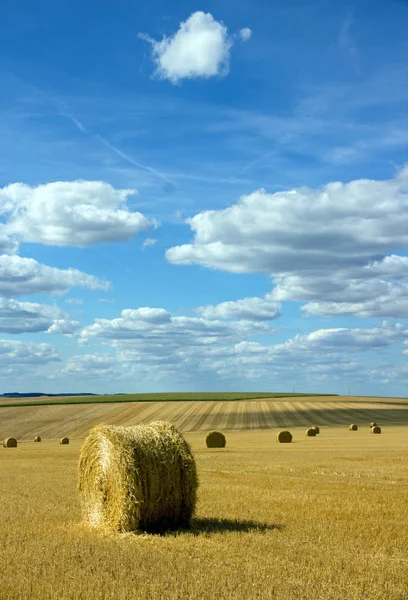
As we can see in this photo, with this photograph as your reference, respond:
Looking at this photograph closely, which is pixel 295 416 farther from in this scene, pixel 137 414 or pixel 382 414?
pixel 137 414

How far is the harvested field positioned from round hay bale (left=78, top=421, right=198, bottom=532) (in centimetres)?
4379

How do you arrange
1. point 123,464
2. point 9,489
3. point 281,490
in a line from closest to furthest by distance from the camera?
point 123,464, point 281,490, point 9,489

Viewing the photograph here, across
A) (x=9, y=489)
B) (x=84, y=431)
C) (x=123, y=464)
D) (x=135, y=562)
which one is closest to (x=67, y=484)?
(x=9, y=489)

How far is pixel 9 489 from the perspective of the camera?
1844 cm

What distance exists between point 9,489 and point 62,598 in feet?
36.6

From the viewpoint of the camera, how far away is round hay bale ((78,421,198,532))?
12.4 m

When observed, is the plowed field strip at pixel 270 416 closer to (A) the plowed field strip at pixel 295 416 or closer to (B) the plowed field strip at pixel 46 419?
(A) the plowed field strip at pixel 295 416

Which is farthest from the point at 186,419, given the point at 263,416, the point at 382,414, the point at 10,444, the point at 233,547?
the point at 233,547

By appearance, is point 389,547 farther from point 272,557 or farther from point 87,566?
point 87,566

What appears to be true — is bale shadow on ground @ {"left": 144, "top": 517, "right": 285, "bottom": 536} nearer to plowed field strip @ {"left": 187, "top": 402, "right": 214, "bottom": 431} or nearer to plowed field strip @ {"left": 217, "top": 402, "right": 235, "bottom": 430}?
plowed field strip @ {"left": 187, "top": 402, "right": 214, "bottom": 431}

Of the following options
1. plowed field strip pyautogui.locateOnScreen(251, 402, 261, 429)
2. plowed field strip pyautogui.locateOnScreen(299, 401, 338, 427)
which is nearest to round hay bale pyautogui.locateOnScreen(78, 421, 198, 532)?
plowed field strip pyautogui.locateOnScreen(251, 402, 261, 429)

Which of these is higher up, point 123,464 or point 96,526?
point 123,464

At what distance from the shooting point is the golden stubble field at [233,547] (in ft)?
27.5

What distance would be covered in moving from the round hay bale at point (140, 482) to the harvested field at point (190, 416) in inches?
1724
